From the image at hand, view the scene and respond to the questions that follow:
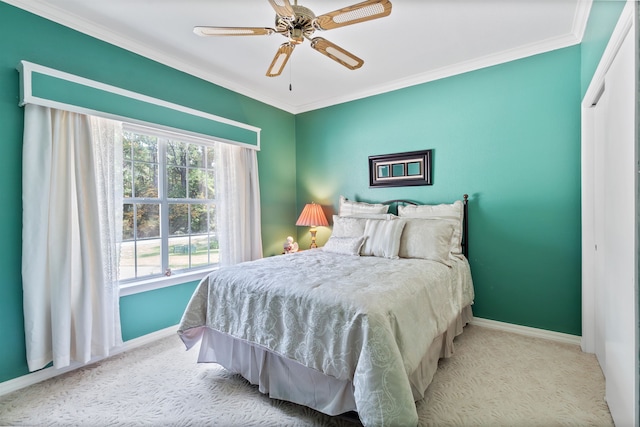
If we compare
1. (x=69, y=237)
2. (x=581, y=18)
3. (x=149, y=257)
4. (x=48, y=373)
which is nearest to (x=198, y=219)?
(x=149, y=257)

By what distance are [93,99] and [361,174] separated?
286 centimetres

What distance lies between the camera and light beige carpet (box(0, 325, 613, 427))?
1779 mm

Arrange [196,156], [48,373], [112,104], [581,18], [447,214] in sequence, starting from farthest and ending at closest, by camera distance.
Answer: [196,156], [447,214], [112,104], [581,18], [48,373]

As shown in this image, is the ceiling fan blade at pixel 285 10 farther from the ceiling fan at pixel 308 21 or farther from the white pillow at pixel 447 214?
the white pillow at pixel 447 214

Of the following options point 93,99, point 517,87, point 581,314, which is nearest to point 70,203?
point 93,99

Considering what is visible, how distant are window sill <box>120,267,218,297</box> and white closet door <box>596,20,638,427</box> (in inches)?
132

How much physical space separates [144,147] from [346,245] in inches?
87.7

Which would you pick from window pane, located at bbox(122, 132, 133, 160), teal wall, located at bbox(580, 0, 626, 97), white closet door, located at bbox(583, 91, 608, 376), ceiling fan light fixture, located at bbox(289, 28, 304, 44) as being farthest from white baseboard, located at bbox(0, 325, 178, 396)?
teal wall, located at bbox(580, 0, 626, 97)

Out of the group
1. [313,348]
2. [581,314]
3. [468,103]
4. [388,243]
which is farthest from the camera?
[468,103]

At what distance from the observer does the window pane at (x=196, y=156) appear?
133 inches

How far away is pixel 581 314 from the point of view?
2656 millimetres

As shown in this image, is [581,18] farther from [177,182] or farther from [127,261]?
[127,261]

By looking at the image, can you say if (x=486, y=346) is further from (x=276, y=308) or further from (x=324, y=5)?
(x=324, y=5)

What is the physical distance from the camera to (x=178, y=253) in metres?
3.28
